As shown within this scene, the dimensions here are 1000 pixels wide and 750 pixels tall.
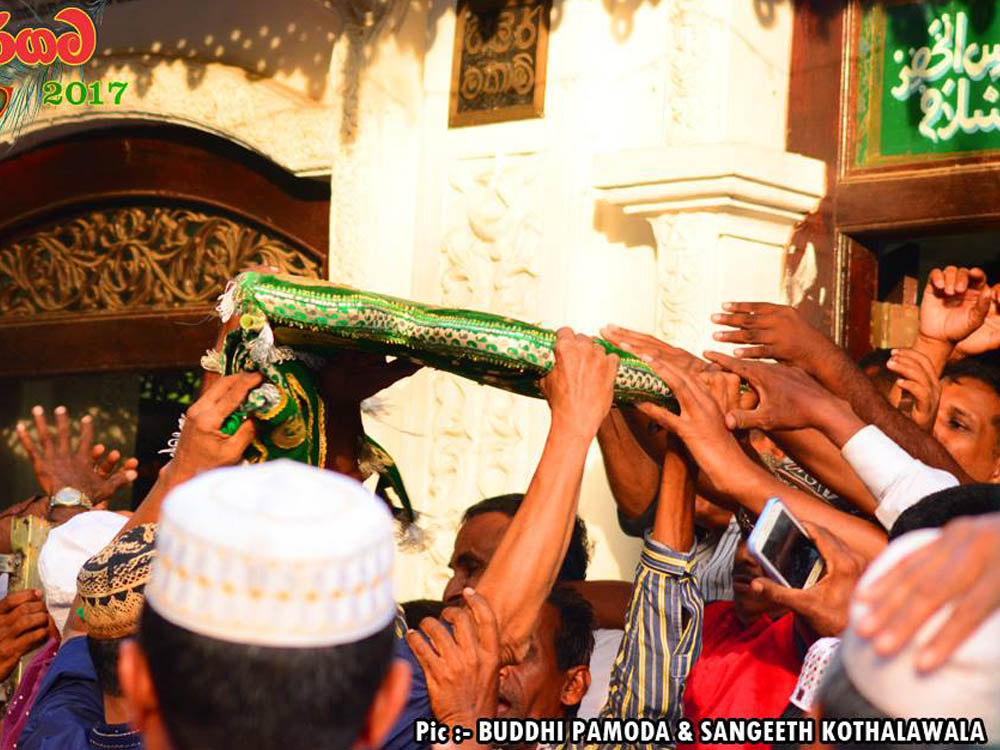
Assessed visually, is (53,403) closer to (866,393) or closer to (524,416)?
(524,416)

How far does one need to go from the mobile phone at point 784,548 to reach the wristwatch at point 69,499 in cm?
218

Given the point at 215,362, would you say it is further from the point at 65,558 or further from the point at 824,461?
the point at 824,461

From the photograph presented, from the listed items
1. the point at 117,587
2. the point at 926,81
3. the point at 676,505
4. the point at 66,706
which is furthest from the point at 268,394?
the point at 926,81

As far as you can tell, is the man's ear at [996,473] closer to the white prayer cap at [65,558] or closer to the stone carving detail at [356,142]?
the white prayer cap at [65,558]

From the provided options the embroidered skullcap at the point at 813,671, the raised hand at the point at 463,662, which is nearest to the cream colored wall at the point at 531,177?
the raised hand at the point at 463,662

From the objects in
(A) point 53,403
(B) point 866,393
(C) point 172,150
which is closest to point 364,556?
(B) point 866,393

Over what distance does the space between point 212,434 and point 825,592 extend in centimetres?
108

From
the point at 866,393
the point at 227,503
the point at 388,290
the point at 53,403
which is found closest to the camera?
the point at 227,503

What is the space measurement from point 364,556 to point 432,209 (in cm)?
381

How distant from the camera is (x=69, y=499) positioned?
4.12m

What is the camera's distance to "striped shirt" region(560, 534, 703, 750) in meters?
2.82

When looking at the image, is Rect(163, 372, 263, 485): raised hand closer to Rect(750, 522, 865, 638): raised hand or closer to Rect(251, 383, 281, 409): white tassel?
Rect(251, 383, 281, 409): white tassel

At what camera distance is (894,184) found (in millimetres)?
4625

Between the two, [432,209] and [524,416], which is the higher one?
[432,209]
